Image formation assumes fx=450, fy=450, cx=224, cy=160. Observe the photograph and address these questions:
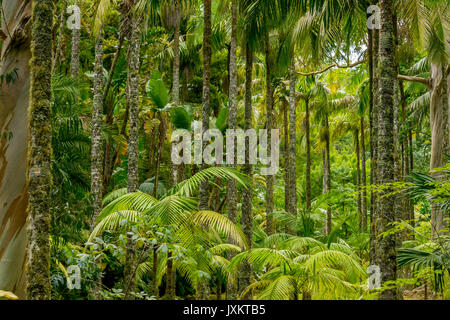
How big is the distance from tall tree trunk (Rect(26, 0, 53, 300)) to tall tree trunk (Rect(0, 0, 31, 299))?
573 millimetres

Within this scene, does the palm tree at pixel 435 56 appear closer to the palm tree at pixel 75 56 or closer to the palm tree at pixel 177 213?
the palm tree at pixel 177 213

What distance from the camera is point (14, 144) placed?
5.47 m

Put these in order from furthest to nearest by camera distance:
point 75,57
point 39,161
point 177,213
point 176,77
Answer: point 176,77
point 75,57
point 177,213
point 39,161

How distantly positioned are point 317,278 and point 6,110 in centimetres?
628

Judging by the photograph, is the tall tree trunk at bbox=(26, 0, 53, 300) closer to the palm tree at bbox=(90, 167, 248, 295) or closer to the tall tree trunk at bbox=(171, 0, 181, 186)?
the palm tree at bbox=(90, 167, 248, 295)

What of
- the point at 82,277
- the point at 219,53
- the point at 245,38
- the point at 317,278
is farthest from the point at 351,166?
the point at 82,277

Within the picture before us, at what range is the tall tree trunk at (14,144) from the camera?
204 inches

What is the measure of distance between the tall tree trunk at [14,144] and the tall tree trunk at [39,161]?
573mm

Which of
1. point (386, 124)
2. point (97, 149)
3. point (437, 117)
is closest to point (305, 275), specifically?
point (386, 124)

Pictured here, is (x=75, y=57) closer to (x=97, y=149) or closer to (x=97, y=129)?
(x=97, y=129)

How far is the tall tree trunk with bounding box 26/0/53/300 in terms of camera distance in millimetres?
4719

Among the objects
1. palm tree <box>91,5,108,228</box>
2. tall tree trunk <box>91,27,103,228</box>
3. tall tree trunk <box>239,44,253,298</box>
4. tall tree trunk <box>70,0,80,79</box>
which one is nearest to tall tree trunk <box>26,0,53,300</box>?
palm tree <box>91,5,108,228</box>

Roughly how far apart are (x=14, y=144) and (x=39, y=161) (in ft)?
2.70

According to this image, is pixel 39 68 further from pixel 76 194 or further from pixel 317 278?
pixel 317 278
